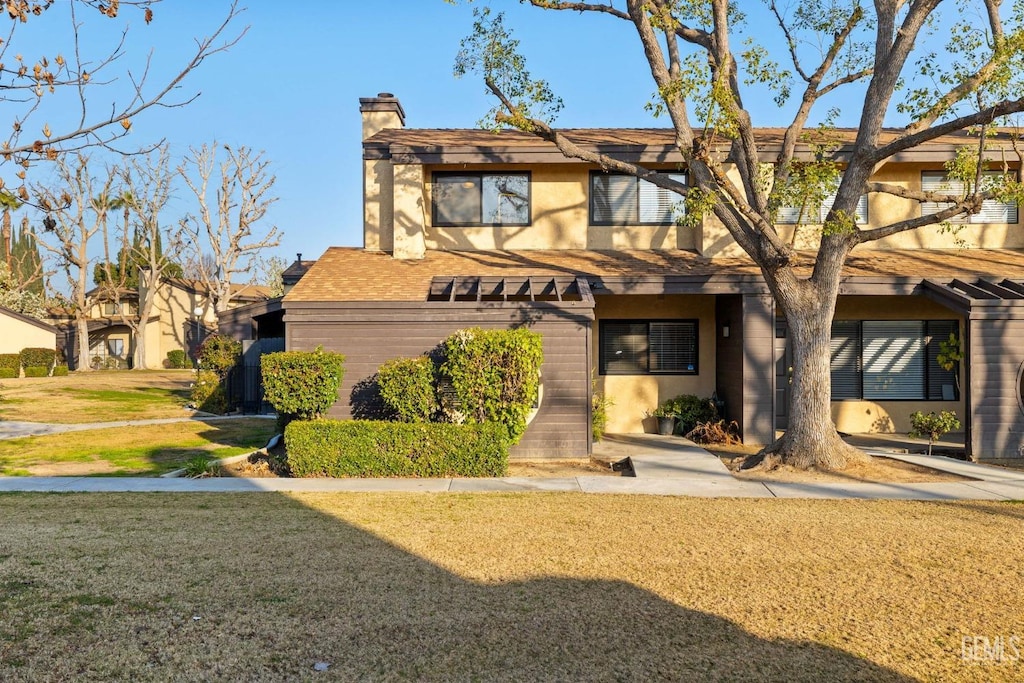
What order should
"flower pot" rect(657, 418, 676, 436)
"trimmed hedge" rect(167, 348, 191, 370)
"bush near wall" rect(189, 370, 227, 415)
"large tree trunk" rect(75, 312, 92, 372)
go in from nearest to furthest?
"flower pot" rect(657, 418, 676, 436)
"bush near wall" rect(189, 370, 227, 415)
"large tree trunk" rect(75, 312, 92, 372)
"trimmed hedge" rect(167, 348, 191, 370)

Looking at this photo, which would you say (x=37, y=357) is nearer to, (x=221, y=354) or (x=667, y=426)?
(x=221, y=354)

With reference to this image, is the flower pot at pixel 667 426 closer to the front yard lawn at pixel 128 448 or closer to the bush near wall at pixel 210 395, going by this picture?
the front yard lawn at pixel 128 448

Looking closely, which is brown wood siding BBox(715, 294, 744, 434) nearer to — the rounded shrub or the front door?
the front door

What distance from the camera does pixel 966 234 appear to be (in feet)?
60.6

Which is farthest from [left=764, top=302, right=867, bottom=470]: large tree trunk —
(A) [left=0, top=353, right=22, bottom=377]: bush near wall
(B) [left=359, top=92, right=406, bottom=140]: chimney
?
(A) [left=0, top=353, right=22, bottom=377]: bush near wall

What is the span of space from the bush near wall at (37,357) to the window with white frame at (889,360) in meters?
36.3

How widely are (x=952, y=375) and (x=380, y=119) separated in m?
15.0

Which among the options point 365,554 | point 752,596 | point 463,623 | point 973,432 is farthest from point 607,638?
point 973,432

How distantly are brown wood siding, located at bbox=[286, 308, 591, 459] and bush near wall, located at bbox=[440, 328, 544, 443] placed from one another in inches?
54.1

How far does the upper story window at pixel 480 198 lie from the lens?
62.3 feet

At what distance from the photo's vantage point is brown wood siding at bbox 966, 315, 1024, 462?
1412 centimetres

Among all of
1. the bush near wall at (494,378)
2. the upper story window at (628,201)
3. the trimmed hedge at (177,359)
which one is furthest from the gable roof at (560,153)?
the trimmed hedge at (177,359)

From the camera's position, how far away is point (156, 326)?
50.6m

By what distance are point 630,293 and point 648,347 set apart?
2.47 m
